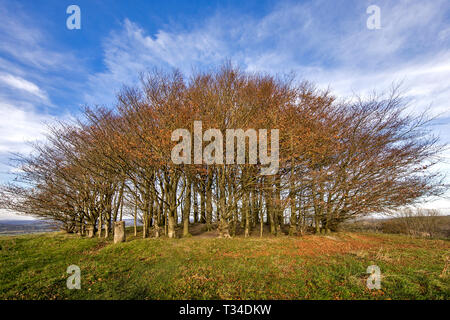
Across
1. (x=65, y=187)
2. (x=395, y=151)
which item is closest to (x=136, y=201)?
(x=65, y=187)

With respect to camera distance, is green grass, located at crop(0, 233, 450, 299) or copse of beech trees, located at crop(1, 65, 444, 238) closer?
green grass, located at crop(0, 233, 450, 299)

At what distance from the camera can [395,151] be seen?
531 inches

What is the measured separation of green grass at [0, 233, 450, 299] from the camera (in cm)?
476

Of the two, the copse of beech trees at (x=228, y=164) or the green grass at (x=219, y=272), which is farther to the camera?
the copse of beech trees at (x=228, y=164)

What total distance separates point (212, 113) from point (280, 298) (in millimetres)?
9671

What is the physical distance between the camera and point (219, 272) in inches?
241

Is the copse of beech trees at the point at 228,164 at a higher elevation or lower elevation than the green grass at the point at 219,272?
higher

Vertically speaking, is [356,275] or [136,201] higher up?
[136,201]

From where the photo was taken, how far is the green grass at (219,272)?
4762mm

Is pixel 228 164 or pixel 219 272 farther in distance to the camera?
pixel 228 164

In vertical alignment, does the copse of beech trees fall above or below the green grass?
above
